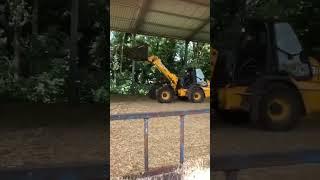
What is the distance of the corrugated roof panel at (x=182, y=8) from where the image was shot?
8.96ft

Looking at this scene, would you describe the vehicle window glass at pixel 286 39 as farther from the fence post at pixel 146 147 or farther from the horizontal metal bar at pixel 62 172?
the horizontal metal bar at pixel 62 172

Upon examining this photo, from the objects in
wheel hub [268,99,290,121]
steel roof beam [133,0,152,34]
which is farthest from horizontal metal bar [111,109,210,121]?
steel roof beam [133,0,152,34]

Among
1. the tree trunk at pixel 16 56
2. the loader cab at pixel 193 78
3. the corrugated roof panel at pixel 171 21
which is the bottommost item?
the loader cab at pixel 193 78

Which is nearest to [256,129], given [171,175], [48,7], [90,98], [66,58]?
[171,175]

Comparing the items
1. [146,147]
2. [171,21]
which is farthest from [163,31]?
[146,147]

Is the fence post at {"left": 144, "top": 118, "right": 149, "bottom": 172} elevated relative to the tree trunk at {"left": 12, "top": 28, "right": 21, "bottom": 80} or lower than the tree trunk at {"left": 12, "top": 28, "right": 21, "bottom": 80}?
lower

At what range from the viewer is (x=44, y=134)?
2.53 metres

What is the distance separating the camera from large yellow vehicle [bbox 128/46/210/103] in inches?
109

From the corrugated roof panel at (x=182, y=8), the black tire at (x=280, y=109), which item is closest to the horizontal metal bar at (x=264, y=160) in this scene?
the black tire at (x=280, y=109)

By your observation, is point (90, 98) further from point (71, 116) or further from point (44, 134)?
point (44, 134)

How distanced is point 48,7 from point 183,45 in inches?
30.5

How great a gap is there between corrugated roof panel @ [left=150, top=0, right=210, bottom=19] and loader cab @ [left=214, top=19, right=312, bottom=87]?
9.0 inches

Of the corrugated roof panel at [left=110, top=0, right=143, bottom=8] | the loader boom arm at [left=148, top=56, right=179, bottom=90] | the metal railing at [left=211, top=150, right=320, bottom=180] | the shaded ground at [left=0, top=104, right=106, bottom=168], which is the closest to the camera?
the shaded ground at [left=0, top=104, right=106, bottom=168]

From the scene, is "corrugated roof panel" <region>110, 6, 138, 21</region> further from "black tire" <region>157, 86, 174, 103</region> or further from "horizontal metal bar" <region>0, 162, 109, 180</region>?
"horizontal metal bar" <region>0, 162, 109, 180</region>
